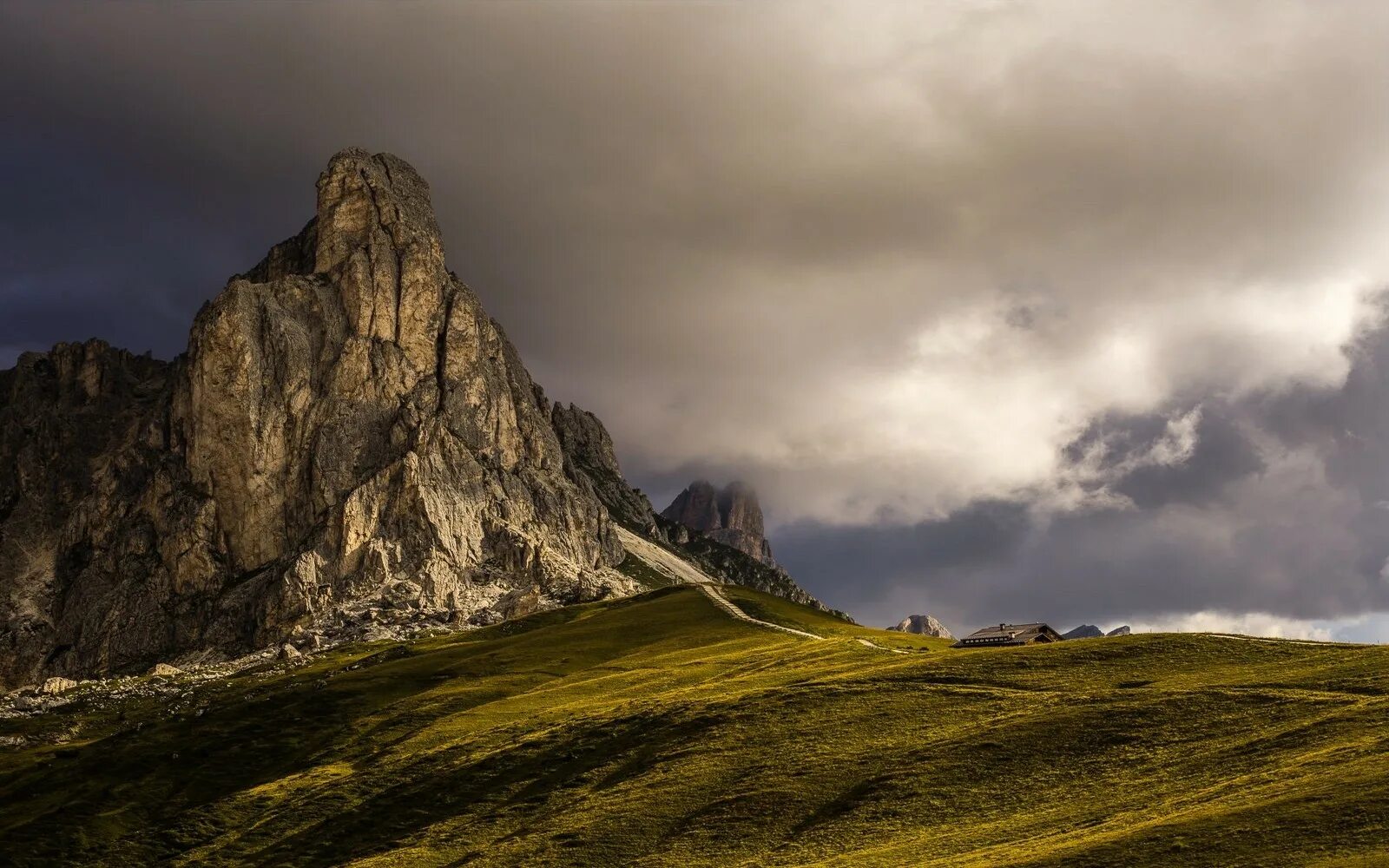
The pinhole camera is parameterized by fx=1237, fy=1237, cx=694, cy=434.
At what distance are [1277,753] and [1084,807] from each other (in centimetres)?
1250

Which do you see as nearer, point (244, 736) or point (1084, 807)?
point (1084, 807)

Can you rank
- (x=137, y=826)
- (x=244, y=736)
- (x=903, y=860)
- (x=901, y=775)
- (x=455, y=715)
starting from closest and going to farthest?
(x=903, y=860), (x=901, y=775), (x=137, y=826), (x=455, y=715), (x=244, y=736)

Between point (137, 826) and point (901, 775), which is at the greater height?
point (901, 775)

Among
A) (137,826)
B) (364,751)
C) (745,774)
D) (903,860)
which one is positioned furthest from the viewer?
(364,751)

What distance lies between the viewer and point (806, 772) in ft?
319

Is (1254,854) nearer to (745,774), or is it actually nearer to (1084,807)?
(1084,807)

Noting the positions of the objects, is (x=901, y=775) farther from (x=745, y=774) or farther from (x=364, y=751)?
(x=364, y=751)

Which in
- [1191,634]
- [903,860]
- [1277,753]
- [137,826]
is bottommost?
[137,826]

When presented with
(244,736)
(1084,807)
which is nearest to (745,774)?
(1084,807)

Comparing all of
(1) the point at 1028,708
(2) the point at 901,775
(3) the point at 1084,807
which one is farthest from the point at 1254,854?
(1) the point at 1028,708

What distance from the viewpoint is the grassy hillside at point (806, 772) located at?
70438 millimetres

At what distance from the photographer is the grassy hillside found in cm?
7044

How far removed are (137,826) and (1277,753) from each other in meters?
118

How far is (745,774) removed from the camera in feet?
328
